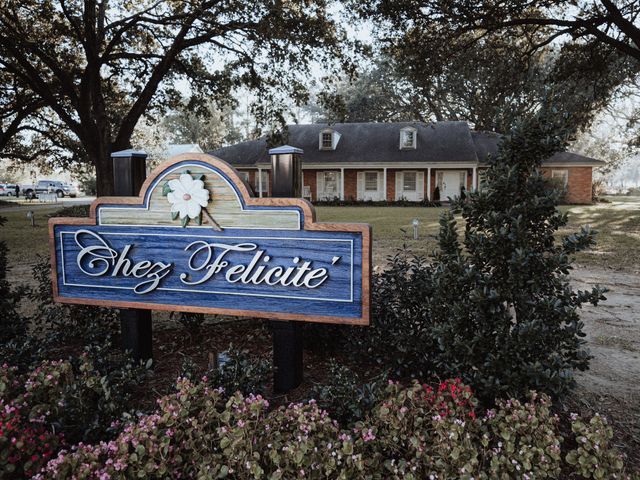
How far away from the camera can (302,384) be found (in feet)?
11.8

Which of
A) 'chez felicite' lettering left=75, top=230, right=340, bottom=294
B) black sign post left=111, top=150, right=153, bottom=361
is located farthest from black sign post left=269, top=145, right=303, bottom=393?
black sign post left=111, top=150, right=153, bottom=361

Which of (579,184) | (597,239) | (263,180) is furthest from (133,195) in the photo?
(579,184)

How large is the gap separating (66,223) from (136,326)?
99 cm

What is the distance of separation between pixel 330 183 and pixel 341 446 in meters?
28.4

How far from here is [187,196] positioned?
11.3ft

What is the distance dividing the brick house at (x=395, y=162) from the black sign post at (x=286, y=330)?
81.3 ft

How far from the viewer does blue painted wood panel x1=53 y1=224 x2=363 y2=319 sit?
A: 3.17m

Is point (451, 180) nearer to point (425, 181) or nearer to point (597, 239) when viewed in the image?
point (425, 181)

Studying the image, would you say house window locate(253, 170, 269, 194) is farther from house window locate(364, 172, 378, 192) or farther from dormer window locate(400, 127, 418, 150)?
dormer window locate(400, 127, 418, 150)

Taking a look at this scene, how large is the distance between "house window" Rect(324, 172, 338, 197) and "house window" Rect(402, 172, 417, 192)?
4.27 metres

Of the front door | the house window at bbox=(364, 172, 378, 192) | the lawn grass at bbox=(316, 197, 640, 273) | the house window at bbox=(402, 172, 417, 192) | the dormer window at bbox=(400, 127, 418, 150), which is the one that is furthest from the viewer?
the house window at bbox=(364, 172, 378, 192)

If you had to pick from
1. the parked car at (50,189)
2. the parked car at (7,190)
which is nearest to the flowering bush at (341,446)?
the parked car at (50,189)

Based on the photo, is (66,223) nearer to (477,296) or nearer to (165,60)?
(477,296)

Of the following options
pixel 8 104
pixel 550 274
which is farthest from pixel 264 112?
pixel 550 274
